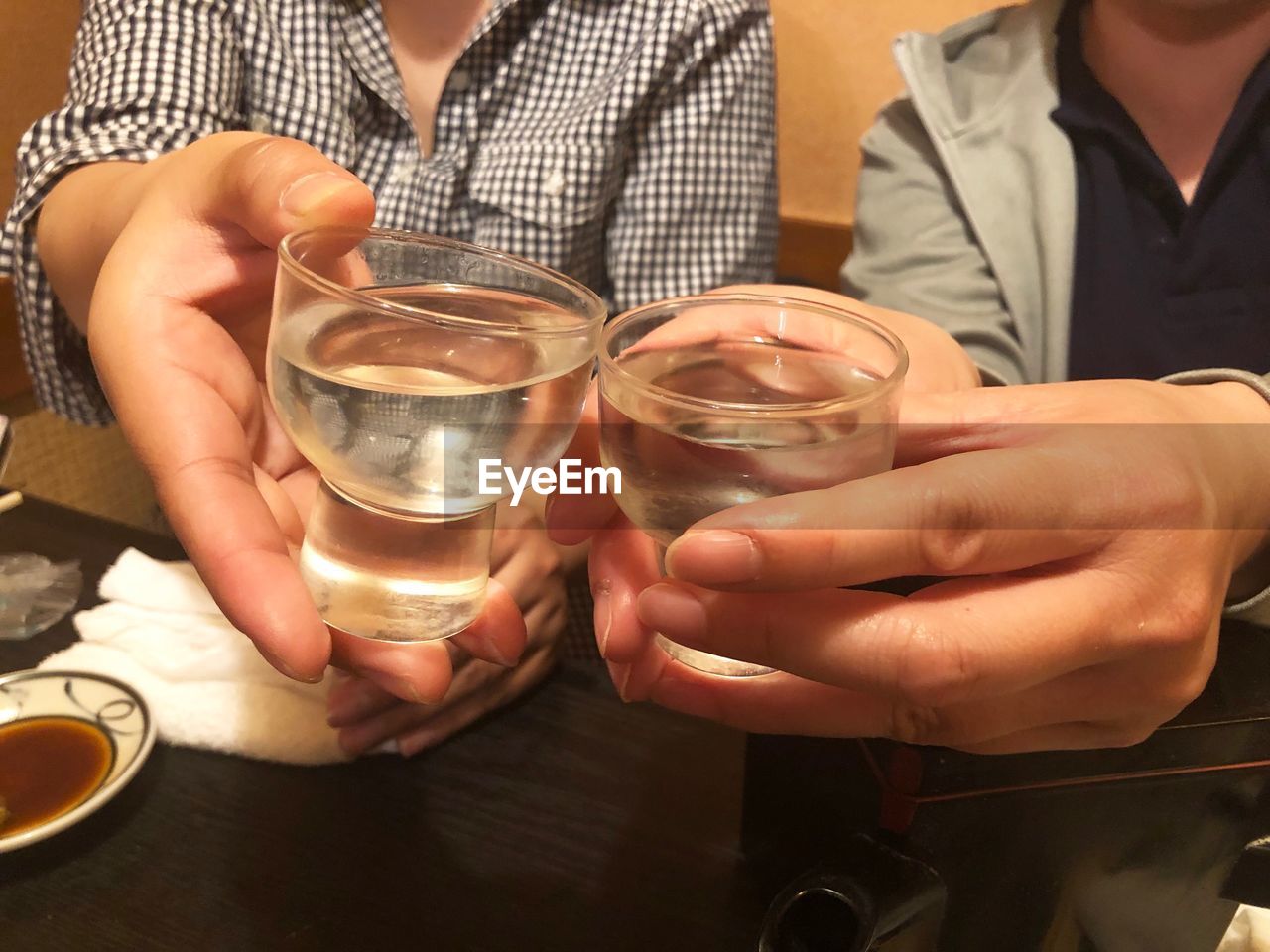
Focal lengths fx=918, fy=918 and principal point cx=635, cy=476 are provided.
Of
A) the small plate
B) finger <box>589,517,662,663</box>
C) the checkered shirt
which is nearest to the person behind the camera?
finger <box>589,517,662,663</box>

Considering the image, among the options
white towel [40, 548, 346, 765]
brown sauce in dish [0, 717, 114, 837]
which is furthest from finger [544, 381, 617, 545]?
brown sauce in dish [0, 717, 114, 837]

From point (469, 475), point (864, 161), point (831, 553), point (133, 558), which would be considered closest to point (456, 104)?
point (864, 161)

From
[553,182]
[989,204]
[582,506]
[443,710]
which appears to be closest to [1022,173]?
[989,204]

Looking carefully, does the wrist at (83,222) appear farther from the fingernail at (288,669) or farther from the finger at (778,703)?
the finger at (778,703)

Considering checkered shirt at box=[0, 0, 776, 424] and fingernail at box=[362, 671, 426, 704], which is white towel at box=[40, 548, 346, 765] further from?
checkered shirt at box=[0, 0, 776, 424]

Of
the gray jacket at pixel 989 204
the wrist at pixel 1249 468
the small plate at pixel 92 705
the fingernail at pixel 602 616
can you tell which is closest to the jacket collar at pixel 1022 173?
the gray jacket at pixel 989 204

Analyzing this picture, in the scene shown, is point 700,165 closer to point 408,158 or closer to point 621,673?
point 408,158
